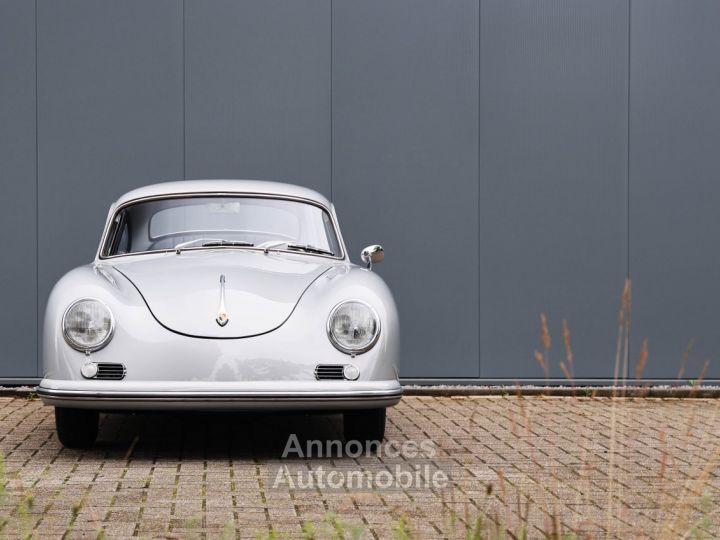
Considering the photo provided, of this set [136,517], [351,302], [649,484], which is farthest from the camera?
[351,302]

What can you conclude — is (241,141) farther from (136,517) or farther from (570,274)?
(136,517)

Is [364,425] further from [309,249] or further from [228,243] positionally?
[228,243]

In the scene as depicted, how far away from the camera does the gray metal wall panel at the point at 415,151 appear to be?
8.21 metres

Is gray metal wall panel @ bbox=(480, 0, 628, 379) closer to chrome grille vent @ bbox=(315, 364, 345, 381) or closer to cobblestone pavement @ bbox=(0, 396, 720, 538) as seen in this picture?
cobblestone pavement @ bbox=(0, 396, 720, 538)

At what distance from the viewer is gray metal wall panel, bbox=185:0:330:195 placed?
8234 millimetres

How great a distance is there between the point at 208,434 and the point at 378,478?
168cm

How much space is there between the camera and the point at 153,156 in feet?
26.9

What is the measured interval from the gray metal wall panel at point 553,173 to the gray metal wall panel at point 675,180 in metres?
0.15

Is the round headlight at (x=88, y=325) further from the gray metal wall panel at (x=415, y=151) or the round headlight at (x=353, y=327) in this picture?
the gray metal wall panel at (x=415, y=151)

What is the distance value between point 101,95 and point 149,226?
2.55 m

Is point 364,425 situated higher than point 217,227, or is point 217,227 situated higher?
point 217,227

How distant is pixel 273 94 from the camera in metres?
8.27

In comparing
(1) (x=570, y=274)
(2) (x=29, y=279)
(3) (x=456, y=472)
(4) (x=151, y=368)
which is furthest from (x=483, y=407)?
(2) (x=29, y=279)

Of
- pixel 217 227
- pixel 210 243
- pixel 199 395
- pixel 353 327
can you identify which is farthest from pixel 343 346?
pixel 217 227
